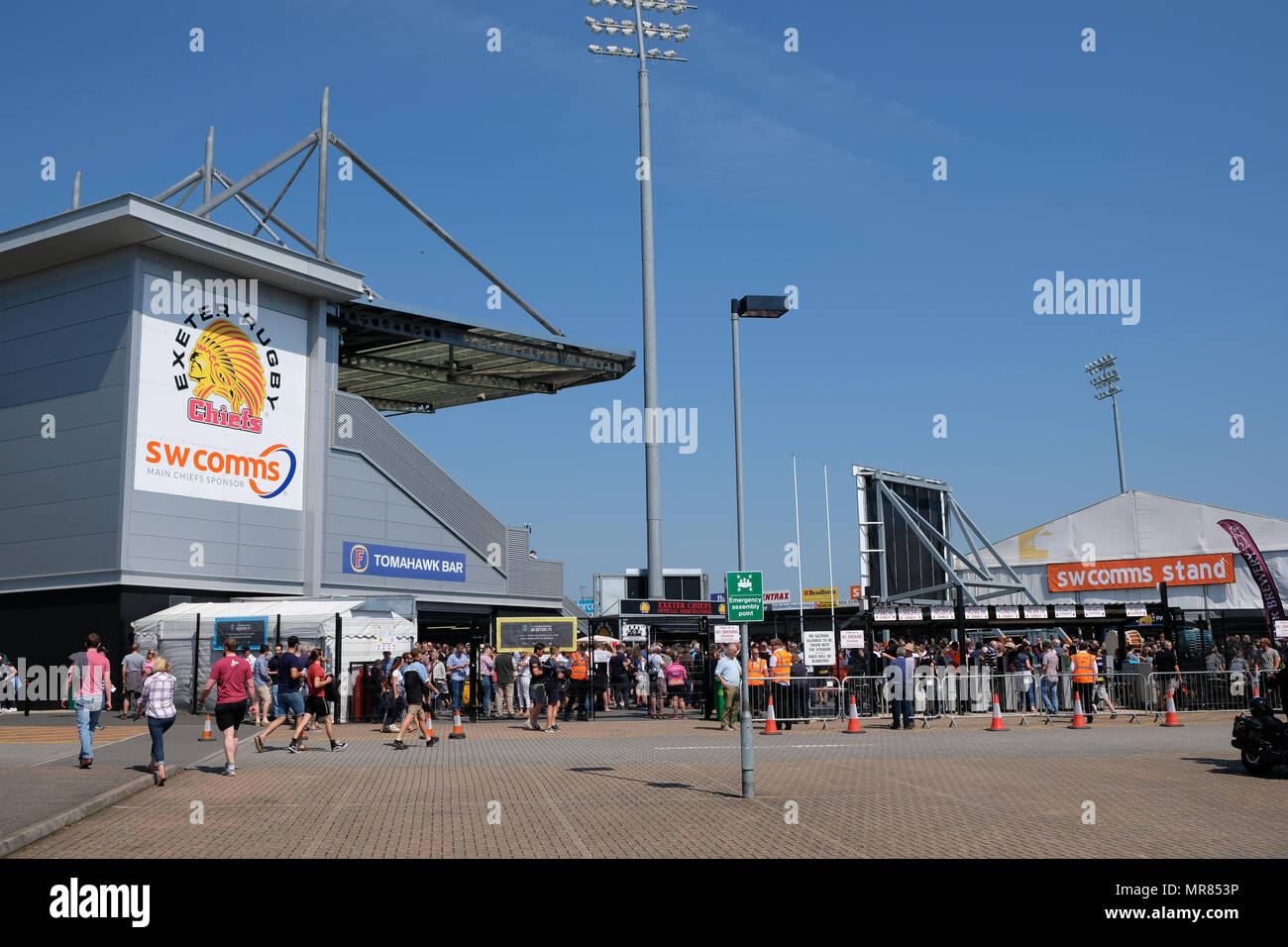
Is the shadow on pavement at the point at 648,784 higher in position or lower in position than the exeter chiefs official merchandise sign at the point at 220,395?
lower

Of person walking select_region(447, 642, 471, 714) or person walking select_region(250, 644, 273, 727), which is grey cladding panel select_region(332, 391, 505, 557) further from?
person walking select_region(250, 644, 273, 727)

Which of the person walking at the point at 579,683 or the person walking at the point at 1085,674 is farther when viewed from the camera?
the person walking at the point at 579,683

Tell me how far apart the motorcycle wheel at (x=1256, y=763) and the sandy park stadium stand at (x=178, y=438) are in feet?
55.0

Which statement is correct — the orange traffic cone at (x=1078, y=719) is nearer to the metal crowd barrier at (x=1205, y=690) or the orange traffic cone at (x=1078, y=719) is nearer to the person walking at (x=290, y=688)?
the metal crowd barrier at (x=1205, y=690)

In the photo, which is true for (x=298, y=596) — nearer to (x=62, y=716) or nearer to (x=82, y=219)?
(x=62, y=716)

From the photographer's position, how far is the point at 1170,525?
57.8 metres

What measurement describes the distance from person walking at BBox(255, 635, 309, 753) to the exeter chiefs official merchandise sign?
607 inches

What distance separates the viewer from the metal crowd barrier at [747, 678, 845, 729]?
80.2 feet

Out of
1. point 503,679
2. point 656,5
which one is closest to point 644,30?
point 656,5

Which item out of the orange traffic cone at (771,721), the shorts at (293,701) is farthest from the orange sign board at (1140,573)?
the shorts at (293,701)

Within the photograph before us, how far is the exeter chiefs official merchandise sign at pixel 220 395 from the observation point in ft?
110

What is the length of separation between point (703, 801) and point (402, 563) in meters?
30.6
